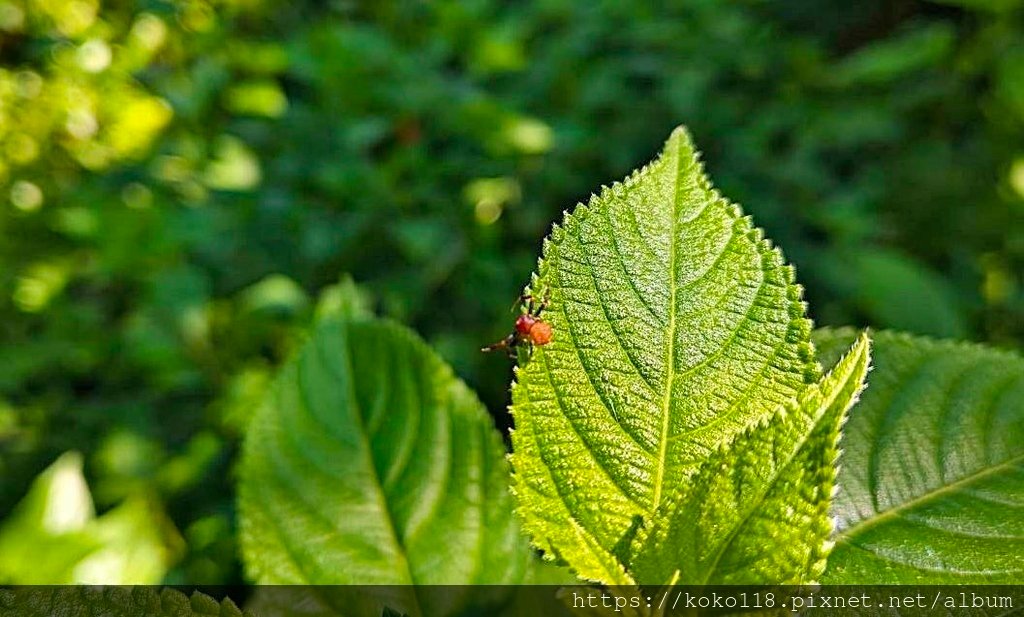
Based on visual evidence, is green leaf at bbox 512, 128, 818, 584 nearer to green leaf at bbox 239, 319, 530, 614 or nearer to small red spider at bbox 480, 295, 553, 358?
small red spider at bbox 480, 295, 553, 358

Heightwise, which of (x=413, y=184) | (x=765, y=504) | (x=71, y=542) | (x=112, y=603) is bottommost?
(x=71, y=542)

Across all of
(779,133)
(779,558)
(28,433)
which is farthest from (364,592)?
(779,133)

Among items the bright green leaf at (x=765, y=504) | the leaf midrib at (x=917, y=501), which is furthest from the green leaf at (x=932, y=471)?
the bright green leaf at (x=765, y=504)

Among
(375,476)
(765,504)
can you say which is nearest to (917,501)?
(765,504)

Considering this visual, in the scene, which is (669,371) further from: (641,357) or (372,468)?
(372,468)

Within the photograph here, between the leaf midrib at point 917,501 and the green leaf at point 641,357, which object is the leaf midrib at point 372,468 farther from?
the leaf midrib at point 917,501

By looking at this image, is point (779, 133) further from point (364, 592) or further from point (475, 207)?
point (364, 592)
